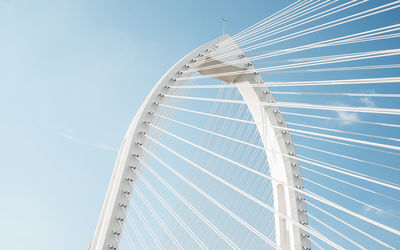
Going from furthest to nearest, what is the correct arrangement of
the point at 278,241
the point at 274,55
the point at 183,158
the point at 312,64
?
the point at 278,241
the point at 274,55
the point at 183,158
the point at 312,64

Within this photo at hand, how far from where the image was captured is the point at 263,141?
7270 mm

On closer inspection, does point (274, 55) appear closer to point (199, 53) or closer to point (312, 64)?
point (312, 64)

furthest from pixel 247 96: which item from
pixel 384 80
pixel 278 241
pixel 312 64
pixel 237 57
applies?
pixel 384 80

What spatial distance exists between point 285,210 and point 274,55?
279 centimetres

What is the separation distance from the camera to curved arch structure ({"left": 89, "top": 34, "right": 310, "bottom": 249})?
5.34 m

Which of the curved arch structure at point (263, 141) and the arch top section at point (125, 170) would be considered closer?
the arch top section at point (125, 170)

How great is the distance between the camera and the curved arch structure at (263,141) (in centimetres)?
534

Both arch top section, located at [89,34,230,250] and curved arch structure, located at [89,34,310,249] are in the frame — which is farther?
curved arch structure, located at [89,34,310,249]

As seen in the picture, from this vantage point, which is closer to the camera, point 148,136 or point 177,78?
point 148,136

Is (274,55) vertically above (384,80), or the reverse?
(274,55)

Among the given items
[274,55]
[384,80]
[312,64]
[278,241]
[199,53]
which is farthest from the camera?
[199,53]

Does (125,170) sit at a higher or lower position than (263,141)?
lower

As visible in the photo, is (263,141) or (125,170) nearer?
(125,170)

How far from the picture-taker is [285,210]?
6637 mm
